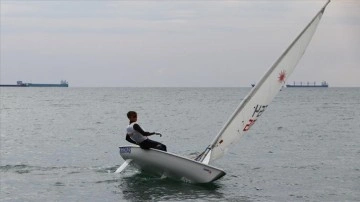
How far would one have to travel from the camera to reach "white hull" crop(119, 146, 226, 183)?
731 inches

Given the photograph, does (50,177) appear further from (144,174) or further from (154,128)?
(154,128)

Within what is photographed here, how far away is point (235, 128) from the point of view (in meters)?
18.4

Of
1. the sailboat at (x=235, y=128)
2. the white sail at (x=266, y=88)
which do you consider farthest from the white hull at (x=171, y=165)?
the white sail at (x=266, y=88)

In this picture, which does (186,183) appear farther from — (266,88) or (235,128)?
(266,88)

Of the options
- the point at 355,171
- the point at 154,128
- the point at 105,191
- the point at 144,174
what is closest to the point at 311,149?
the point at 355,171

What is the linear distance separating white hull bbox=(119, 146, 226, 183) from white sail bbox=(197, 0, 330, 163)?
86 centimetres

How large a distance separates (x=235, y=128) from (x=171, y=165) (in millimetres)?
2300

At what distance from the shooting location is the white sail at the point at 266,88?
17531 millimetres

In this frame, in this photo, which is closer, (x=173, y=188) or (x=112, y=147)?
(x=173, y=188)

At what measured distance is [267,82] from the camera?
704 inches

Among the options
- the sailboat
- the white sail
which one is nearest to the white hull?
the sailboat

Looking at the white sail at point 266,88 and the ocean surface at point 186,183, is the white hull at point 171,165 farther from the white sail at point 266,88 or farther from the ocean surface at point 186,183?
the white sail at point 266,88

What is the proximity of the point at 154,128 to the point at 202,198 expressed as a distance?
3430cm

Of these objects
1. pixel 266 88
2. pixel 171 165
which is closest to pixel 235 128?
pixel 266 88
